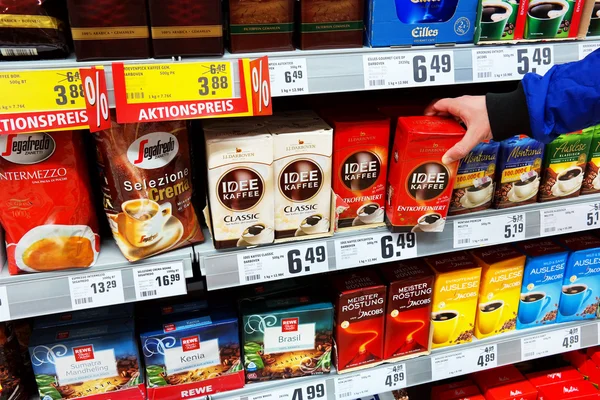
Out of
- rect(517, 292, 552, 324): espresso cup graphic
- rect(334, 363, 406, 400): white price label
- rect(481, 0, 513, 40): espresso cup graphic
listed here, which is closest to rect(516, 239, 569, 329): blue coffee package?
rect(517, 292, 552, 324): espresso cup graphic

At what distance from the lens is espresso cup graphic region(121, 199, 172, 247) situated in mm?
1092

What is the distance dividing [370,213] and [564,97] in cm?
50

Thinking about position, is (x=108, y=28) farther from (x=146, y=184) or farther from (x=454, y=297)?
(x=454, y=297)

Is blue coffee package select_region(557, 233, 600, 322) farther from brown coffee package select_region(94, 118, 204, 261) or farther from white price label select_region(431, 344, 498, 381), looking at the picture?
brown coffee package select_region(94, 118, 204, 261)

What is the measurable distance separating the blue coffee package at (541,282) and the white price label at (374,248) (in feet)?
1.51

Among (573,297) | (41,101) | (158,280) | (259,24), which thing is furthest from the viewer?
(573,297)

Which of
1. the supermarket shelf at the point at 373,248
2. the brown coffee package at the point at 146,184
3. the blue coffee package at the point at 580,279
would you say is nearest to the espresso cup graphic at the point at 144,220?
the brown coffee package at the point at 146,184

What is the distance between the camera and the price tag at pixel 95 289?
1.09 meters

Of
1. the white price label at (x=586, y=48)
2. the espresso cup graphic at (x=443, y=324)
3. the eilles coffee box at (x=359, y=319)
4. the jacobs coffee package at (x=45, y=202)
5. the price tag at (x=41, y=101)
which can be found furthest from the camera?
the espresso cup graphic at (x=443, y=324)

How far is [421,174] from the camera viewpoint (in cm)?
116

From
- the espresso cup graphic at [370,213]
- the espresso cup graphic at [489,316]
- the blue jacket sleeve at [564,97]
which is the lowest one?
the espresso cup graphic at [489,316]

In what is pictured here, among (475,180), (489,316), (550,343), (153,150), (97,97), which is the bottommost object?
(550,343)

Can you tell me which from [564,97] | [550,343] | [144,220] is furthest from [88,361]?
[550,343]

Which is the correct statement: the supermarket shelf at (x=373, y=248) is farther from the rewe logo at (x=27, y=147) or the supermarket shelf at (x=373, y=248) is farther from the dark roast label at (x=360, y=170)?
the rewe logo at (x=27, y=147)
